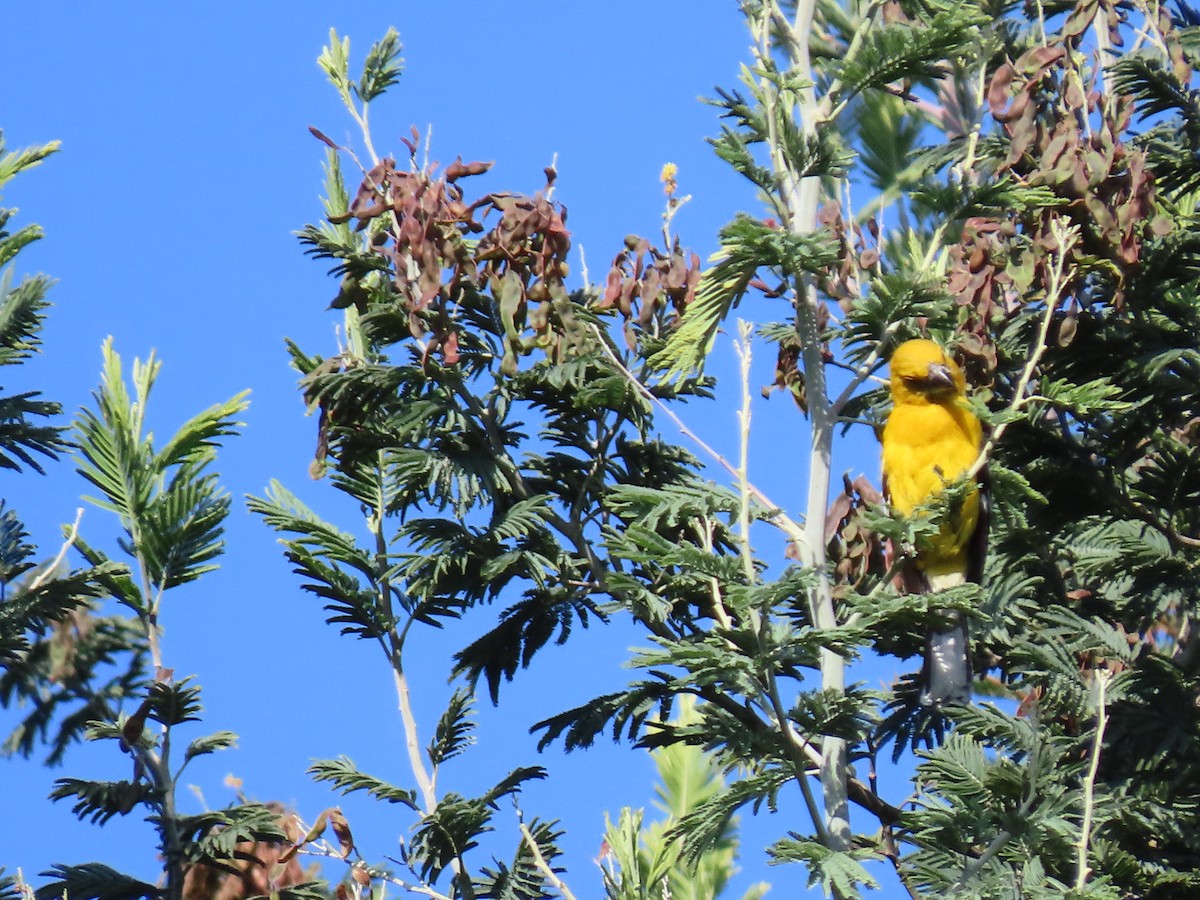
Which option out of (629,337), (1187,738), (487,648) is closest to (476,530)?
(487,648)

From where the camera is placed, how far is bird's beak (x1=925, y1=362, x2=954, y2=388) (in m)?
5.48

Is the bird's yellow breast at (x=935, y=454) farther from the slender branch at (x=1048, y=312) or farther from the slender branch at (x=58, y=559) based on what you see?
the slender branch at (x=58, y=559)

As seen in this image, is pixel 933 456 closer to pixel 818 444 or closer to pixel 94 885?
pixel 818 444

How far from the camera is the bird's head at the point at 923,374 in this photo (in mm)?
5492

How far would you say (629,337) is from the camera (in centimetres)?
512

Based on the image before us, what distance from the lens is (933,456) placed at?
583 cm

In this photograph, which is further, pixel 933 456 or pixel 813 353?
pixel 933 456

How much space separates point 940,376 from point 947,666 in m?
0.99

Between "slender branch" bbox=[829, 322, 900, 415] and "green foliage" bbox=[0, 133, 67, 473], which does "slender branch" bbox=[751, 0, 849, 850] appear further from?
"green foliage" bbox=[0, 133, 67, 473]

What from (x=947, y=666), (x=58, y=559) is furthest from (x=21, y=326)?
(x=947, y=666)

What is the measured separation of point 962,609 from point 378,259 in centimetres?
212

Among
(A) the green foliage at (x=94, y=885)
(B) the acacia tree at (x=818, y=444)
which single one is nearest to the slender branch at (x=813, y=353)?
(B) the acacia tree at (x=818, y=444)

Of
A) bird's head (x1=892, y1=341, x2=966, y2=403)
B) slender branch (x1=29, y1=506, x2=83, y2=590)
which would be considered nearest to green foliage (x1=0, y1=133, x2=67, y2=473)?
slender branch (x1=29, y1=506, x2=83, y2=590)

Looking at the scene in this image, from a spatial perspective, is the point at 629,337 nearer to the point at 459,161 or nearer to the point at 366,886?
the point at 459,161
